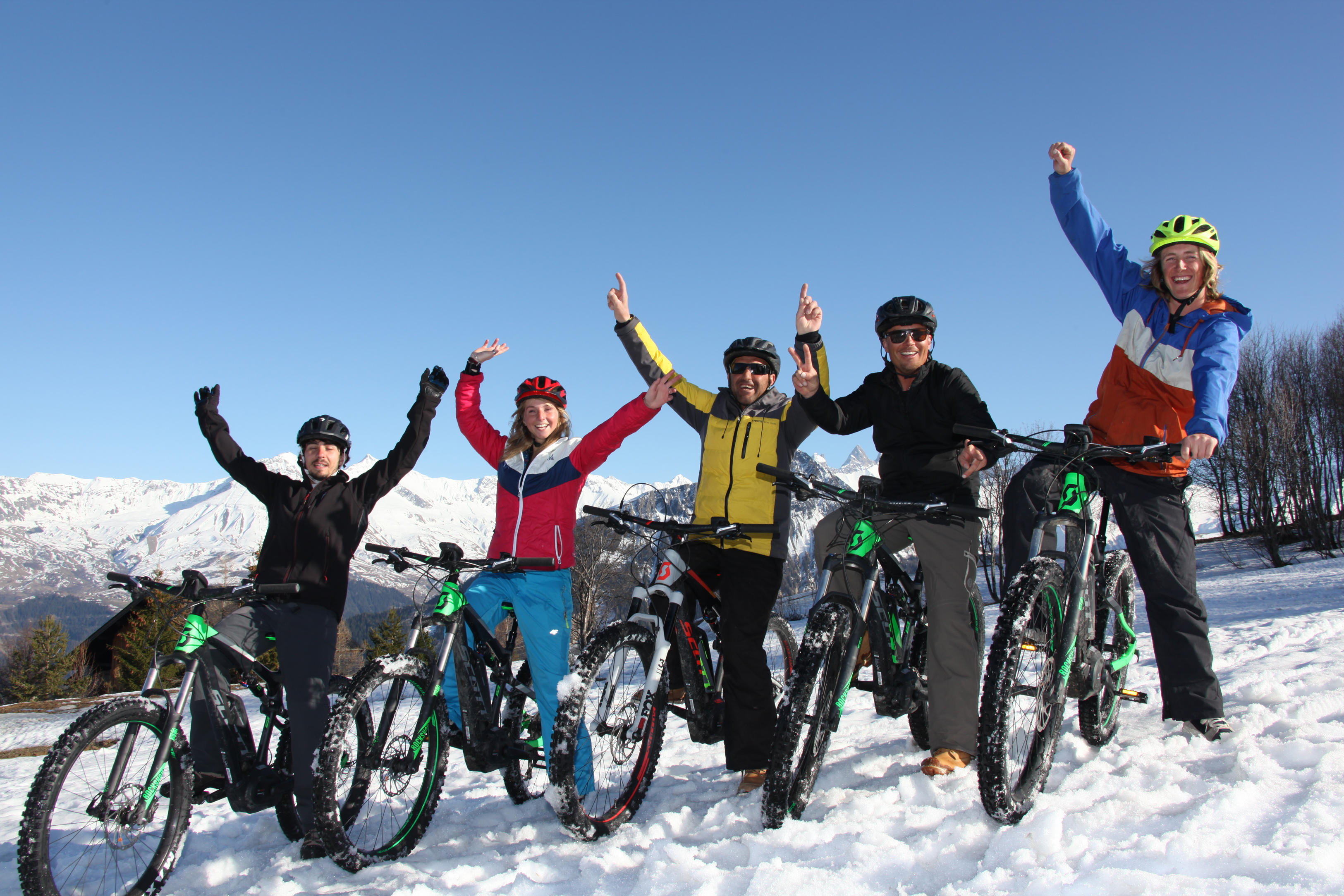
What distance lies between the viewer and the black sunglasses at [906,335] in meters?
4.36

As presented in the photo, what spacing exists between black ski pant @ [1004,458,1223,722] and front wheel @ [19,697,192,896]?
426 cm

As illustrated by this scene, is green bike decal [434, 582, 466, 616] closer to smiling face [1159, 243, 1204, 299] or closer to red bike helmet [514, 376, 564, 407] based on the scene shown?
red bike helmet [514, 376, 564, 407]

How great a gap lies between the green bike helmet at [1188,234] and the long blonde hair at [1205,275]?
3 centimetres

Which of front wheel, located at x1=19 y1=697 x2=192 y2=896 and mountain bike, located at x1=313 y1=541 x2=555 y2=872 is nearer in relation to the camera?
front wheel, located at x1=19 y1=697 x2=192 y2=896

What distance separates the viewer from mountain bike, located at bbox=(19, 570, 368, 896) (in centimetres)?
317

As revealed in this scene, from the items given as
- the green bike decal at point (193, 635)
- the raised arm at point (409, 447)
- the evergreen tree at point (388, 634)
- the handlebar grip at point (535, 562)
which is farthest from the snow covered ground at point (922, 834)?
the evergreen tree at point (388, 634)

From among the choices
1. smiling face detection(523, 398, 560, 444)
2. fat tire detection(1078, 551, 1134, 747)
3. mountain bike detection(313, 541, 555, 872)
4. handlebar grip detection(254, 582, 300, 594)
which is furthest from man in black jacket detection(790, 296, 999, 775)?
handlebar grip detection(254, 582, 300, 594)

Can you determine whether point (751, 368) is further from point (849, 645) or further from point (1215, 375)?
point (1215, 375)

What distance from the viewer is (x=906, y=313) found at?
4324 millimetres

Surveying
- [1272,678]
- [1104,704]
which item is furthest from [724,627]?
[1272,678]

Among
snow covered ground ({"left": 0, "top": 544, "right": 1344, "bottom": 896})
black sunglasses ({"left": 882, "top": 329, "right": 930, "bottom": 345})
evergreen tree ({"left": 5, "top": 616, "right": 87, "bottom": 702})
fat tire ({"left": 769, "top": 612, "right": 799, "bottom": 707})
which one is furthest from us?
evergreen tree ({"left": 5, "top": 616, "right": 87, "bottom": 702})

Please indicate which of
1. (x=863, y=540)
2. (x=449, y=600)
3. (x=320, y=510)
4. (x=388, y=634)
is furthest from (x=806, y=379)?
(x=388, y=634)

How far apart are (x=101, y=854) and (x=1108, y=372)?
5.74 metres

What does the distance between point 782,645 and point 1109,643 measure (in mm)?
2198
